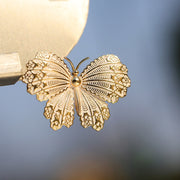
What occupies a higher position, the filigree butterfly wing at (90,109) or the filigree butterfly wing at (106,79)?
the filigree butterfly wing at (106,79)

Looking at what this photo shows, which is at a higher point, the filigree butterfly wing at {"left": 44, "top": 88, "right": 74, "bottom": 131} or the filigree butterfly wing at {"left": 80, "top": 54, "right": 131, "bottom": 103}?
the filigree butterfly wing at {"left": 80, "top": 54, "right": 131, "bottom": 103}

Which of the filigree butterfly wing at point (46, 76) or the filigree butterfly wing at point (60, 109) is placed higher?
the filigree butterfly wing at point (46, 76)

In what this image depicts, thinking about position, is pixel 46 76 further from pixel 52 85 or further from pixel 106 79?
pixel 106 79

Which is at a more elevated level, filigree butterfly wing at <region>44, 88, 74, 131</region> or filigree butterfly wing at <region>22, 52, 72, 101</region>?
filigree butterfly wing at <region>22, 52, 72, 101</region>

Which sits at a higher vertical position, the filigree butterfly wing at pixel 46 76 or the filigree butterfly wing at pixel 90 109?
the filigree butterfly wing at pixel 46 76
